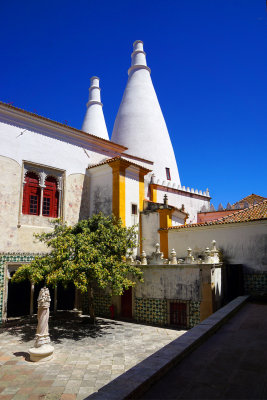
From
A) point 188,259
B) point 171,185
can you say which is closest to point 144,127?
point 171,185

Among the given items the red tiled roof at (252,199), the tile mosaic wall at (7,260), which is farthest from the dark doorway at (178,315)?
the red tiled roof at (252,199)

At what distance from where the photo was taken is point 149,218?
1473 centimetres

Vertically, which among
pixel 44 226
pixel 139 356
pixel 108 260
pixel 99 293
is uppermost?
pixel 44 226

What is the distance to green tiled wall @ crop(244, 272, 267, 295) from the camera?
11383 millimetres

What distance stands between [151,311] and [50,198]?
6587 millimetres

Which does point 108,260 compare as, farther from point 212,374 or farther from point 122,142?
point 122,142

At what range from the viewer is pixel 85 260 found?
10023 mm

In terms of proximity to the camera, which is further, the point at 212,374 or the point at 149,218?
the point at 149,218

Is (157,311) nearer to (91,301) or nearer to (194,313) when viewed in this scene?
(194,313)

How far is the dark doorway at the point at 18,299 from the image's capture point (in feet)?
38.6

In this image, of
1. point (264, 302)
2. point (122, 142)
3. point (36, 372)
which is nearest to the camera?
Result: point (36, 372)

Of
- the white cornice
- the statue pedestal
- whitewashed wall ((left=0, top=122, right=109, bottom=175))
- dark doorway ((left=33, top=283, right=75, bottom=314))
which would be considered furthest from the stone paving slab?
the white cornice

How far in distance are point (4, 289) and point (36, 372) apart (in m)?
5.37

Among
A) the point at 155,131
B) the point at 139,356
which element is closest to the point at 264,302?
the point at 139,356
